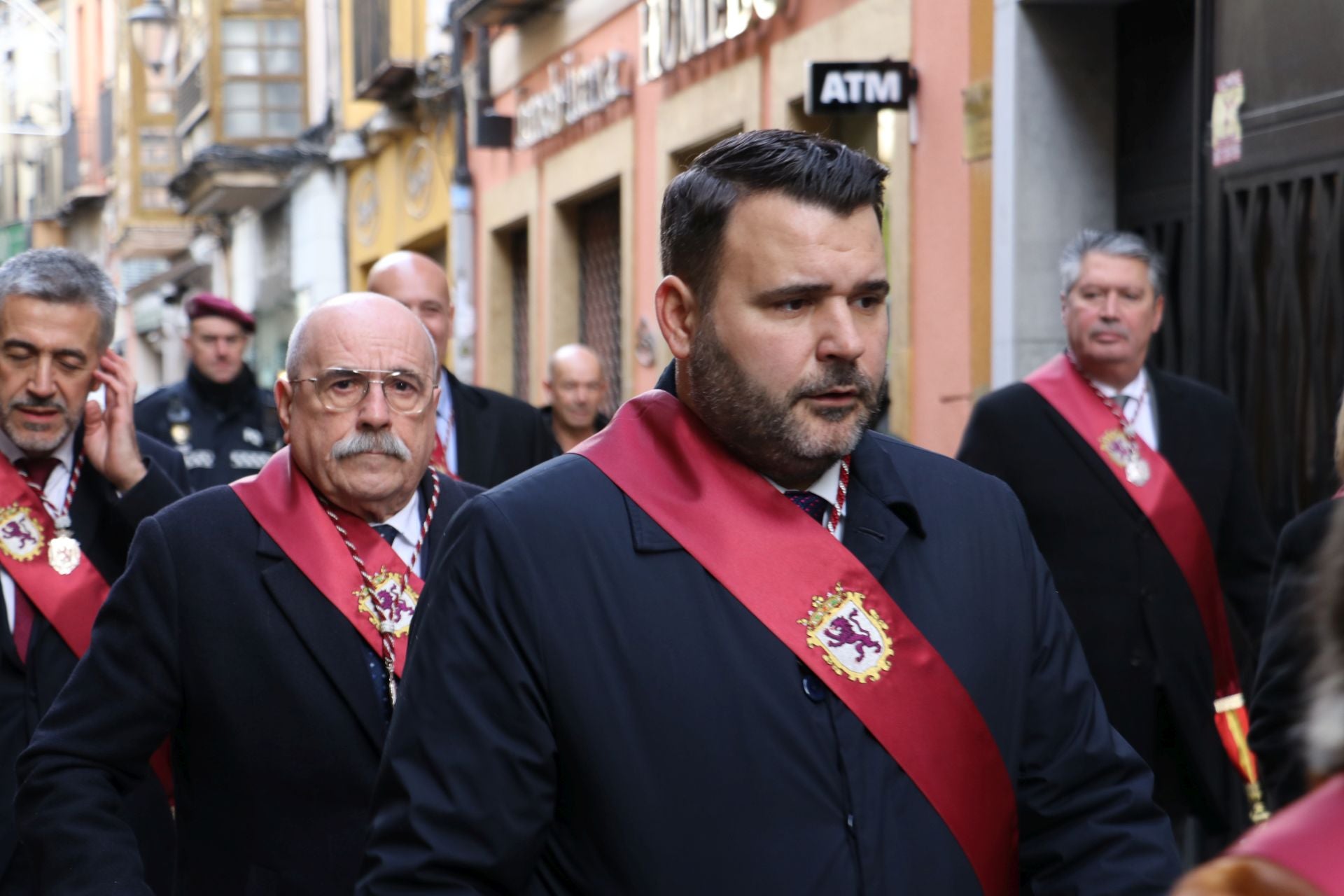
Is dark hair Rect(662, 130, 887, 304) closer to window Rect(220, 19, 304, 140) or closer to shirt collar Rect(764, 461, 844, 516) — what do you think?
shirt collar Rect(764, 461, 844, 516)

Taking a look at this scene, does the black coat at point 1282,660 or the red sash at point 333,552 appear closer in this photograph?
the red sash at point 333,552

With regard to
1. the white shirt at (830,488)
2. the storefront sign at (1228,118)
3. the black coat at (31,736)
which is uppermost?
the storefront sign at (1228,118)

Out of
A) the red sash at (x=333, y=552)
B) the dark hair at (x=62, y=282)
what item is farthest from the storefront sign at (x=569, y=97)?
the red sash at (x=333, y=552)

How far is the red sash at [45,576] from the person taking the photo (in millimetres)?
4891

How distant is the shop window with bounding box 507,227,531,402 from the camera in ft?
58.6

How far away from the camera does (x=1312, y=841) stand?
148 cm

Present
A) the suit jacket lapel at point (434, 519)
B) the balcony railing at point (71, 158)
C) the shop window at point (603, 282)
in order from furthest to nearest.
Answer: the balcony railing at point (71, 158) → the shop window at point (603, 282) → the suit jacket lapel at point (434, 519)

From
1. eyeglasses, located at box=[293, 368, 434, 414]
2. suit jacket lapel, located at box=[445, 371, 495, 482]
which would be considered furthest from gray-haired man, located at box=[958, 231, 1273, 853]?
eyeglasses, located at box=[293, 368, 434, 414]

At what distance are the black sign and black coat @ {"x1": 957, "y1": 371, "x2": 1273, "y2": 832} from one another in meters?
3.52

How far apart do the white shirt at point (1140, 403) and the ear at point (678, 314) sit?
3.62 meters

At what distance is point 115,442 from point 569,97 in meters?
10.6

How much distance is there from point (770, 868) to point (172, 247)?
33316 mm

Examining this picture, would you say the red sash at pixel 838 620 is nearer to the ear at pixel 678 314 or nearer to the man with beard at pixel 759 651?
the man with beard at pixel 759 651

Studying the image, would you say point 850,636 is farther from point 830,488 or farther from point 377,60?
point 377,60
